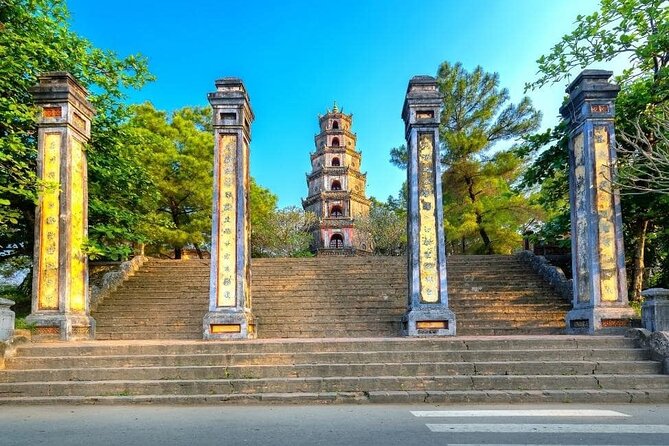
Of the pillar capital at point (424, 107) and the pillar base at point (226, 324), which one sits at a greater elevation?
the pillar capital at point (424, 107)

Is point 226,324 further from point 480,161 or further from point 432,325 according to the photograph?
point 480,161

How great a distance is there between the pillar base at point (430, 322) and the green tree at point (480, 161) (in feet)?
30.2

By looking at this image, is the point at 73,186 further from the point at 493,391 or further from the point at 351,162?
the point at 351,162

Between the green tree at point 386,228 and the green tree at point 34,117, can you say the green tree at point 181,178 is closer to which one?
the green tree at point 34,117

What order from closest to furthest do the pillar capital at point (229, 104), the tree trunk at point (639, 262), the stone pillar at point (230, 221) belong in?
1. the stone pillar at point (230, 221)
2. the pillar capital at point (229, 104)
3. the tree trunk at point (639, 262)

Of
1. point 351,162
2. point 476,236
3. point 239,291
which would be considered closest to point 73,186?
point 239,291

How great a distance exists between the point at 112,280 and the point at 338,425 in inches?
358

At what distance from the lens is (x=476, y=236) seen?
764 inches

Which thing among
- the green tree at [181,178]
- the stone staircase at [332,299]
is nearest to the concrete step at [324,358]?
the stone staircase at [332,299]

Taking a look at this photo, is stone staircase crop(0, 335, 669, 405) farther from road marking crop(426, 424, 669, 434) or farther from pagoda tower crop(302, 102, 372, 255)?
pagoda tower crop(302, 102, 372, 255)

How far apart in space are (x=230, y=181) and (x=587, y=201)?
6.31m

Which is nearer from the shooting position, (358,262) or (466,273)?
(466,273)

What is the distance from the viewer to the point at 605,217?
836cm

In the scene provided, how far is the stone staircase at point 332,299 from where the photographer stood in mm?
9875
